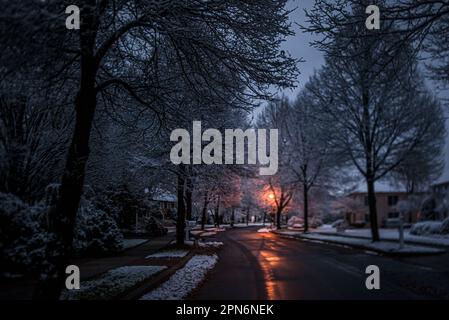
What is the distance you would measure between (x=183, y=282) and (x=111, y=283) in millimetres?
1841

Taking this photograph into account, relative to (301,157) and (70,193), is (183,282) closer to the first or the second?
(70,193)

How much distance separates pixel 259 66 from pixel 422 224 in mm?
23376

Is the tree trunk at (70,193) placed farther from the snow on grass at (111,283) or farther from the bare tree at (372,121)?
→ the bare tree at (372,121)

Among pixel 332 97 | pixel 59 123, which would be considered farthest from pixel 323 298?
pixel 332 97

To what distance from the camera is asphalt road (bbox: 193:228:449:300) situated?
9.38 m

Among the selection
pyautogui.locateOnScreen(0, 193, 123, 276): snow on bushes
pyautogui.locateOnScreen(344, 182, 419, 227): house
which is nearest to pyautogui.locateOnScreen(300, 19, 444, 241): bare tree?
pyautogui.locateOnScreen(0, 193, 123, 276): snow on bushes

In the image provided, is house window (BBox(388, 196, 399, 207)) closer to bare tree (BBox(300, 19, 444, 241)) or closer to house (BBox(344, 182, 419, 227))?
house (BBox(344, 182, 419, 227))

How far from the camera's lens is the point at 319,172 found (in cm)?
4031

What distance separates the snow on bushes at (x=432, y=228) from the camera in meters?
24.8

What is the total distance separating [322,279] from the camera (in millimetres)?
11547

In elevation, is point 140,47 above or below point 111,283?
above

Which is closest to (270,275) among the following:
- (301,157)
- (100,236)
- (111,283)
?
(111,283)

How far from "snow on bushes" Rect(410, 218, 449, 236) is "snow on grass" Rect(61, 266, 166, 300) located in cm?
1847

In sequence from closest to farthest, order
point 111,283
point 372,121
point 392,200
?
1. point 111,283
2. point 372,121
3. point 392,200
